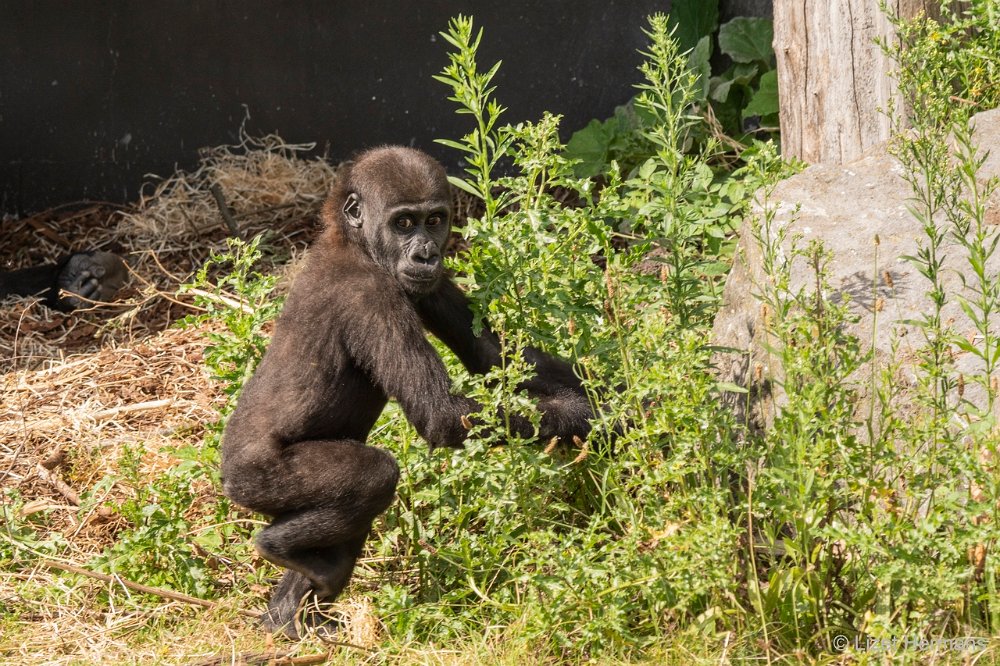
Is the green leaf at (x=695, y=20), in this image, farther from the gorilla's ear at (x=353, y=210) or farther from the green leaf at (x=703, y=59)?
the gorilla's ear at (x=353, y=210)

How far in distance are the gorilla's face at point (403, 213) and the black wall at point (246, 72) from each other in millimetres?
3739

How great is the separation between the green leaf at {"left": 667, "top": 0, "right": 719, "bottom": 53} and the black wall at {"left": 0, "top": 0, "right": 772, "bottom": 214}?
62 centimetres

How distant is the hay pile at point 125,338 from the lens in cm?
477

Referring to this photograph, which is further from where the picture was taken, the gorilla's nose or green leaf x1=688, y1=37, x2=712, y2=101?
green leaf x1=688, y1=37, x2=712, y2=101

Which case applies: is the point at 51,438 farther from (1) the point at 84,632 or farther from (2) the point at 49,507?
(1) the point at 84,632

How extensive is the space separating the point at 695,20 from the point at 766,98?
1.11 m

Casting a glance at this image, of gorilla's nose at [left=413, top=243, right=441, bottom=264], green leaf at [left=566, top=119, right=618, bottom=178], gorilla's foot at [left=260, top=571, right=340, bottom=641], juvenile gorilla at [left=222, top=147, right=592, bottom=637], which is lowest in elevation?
gorilla's foot at [left=260, top=571, right=340, bottom=641]

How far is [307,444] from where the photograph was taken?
3.62 metres

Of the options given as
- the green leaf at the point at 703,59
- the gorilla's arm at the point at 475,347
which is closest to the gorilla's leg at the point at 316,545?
the gorilla's arm at the point at 475,347

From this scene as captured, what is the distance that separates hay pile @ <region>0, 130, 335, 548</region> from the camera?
4766 millimetres

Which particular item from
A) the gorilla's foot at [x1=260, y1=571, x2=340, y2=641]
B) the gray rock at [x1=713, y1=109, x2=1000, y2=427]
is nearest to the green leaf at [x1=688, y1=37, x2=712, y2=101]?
the gray rock at [x1=713, y1=109, x2=1000, y2=427]

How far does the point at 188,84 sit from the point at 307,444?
474cm

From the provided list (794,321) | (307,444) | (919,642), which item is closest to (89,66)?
(307,444)

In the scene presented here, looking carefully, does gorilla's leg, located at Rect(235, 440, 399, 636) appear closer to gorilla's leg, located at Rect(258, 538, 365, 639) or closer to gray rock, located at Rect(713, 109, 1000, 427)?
gorilla's leg, located at Rect(258, 538, 365, 639)
